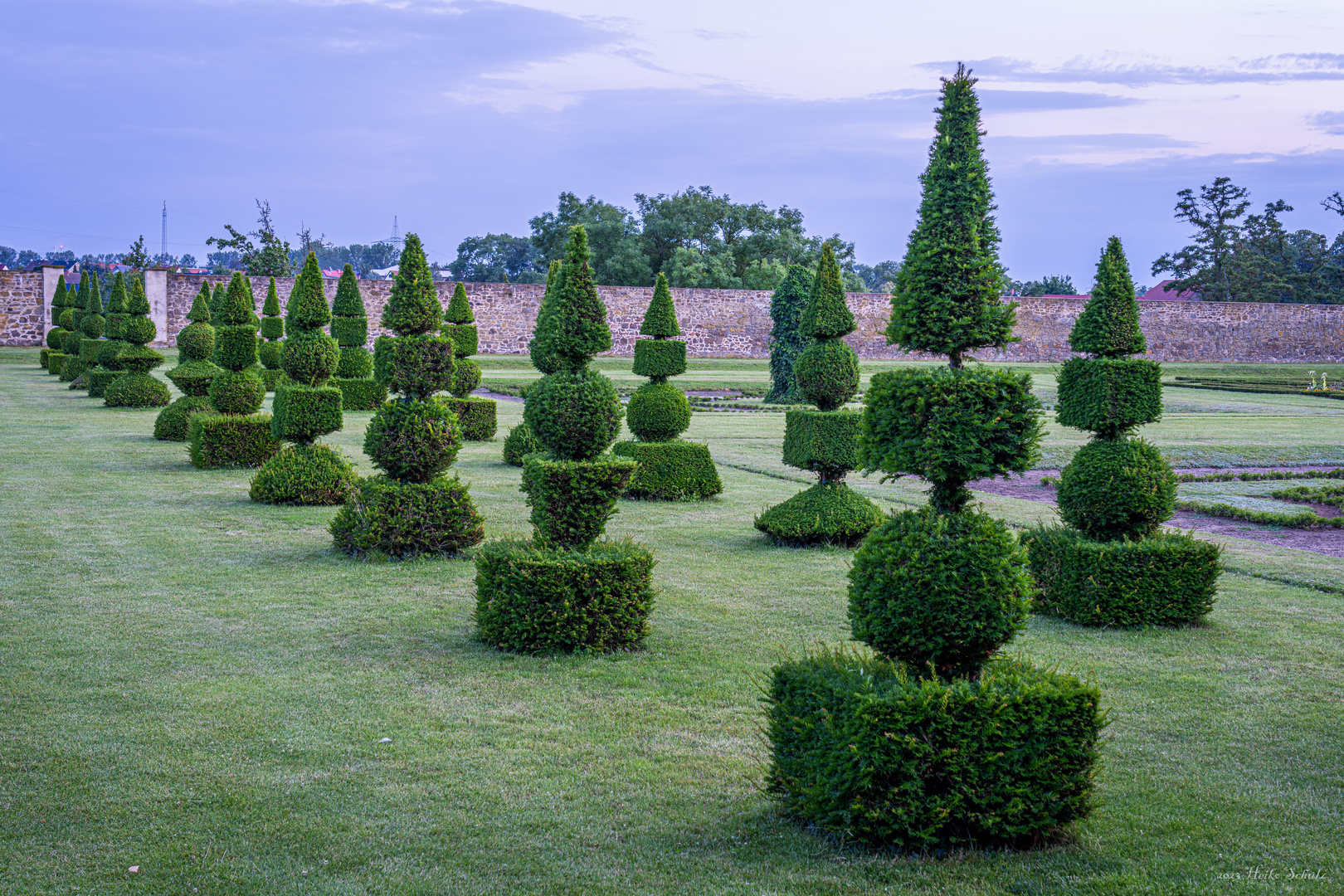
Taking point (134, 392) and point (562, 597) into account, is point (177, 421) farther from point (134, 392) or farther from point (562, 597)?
point (562, 597)

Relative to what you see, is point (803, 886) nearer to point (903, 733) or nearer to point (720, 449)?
point (903, 733)

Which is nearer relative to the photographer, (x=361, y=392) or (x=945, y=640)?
(x=945, y=640)

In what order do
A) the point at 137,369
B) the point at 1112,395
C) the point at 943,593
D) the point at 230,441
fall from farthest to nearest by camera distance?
1. the point at 137,369
2. the point at 230,441
3. the point at 1112,395
4. the point at 943,593

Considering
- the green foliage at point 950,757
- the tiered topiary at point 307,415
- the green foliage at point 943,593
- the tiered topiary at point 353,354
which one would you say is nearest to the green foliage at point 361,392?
the tiered topiary at point 353,354

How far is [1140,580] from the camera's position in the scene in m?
6.57

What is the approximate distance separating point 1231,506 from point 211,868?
10.6 meters

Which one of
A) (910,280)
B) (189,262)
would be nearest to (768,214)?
(910,280)

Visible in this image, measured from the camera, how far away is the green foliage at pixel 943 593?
3.57 meters

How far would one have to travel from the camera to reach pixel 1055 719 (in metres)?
→ 3.50

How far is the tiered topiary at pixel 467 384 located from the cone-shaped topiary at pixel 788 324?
891cm

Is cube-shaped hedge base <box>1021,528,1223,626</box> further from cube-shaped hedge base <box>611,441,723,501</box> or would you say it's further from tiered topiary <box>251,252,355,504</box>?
tiered topiary <box>251,252,355,504</box>

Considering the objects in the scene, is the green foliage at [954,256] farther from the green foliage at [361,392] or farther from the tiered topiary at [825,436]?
the green foliage at [361,392]

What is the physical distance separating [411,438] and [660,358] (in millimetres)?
4514

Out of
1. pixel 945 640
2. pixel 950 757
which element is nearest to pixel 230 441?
pixel 945 640
